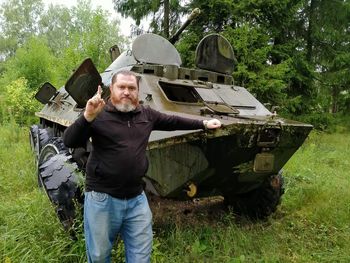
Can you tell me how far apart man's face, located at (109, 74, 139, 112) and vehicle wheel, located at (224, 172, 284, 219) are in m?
2.84

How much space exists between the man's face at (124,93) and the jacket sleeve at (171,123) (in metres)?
0.32

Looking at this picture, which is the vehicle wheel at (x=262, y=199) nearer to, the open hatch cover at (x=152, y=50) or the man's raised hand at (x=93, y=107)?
the open hatch cover at (x=152, y=50)

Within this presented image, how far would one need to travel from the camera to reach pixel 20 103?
14500mm

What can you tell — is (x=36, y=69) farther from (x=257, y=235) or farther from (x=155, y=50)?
(x=257, y=235)

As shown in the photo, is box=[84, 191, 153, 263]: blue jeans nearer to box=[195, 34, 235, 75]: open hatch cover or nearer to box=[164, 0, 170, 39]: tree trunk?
box=[195, 34, 235, 75]: open hatch cover

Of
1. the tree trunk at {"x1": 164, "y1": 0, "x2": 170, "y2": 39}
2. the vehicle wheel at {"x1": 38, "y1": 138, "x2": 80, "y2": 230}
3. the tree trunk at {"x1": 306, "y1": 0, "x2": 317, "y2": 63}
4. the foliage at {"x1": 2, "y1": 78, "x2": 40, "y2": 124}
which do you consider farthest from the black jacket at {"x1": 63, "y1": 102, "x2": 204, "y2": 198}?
the tree trunk at {"x1": 306, "y1": 0, "x2": 317, "y2": 63}

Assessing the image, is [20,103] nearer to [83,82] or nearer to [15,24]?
[83,82]

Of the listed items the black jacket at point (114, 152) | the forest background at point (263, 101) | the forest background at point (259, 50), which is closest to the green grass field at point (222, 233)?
the forest background at point (263, 101)

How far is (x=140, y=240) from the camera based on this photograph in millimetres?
3002

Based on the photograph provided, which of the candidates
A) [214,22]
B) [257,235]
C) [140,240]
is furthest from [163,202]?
[214,22]

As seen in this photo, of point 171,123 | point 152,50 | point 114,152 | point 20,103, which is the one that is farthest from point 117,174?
point 20,103

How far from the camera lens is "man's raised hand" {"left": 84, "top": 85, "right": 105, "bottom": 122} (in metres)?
2.66

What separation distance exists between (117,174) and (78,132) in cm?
38

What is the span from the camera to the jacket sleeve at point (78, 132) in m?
2.73
